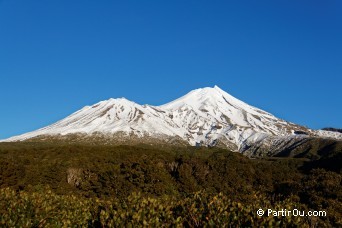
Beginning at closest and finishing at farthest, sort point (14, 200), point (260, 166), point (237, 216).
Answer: point (237, 216)
point (14, 200)
point (260, 166)

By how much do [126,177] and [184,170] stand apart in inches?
374

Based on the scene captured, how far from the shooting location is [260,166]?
68.2m

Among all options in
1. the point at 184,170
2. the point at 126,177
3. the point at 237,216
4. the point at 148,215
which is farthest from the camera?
the point at 184,170

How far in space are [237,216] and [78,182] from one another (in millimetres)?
42146

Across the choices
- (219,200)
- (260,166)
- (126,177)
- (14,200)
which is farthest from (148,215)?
(260,166)

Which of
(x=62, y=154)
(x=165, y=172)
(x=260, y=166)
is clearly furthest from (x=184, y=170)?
(x=62, y=154)

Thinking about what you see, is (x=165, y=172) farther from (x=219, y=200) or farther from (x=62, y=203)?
(x=219, y=200)

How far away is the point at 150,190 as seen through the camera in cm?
5500

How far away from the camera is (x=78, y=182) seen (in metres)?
58.3

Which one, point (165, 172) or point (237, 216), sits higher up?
point (165, 172)

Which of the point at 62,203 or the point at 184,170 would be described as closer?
the point at 62,203

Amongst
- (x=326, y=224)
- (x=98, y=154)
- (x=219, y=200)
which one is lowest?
(x=326, y=224)

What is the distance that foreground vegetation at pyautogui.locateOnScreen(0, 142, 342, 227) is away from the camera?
71.5 feet

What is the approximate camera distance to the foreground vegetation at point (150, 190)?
21781 millimetres
